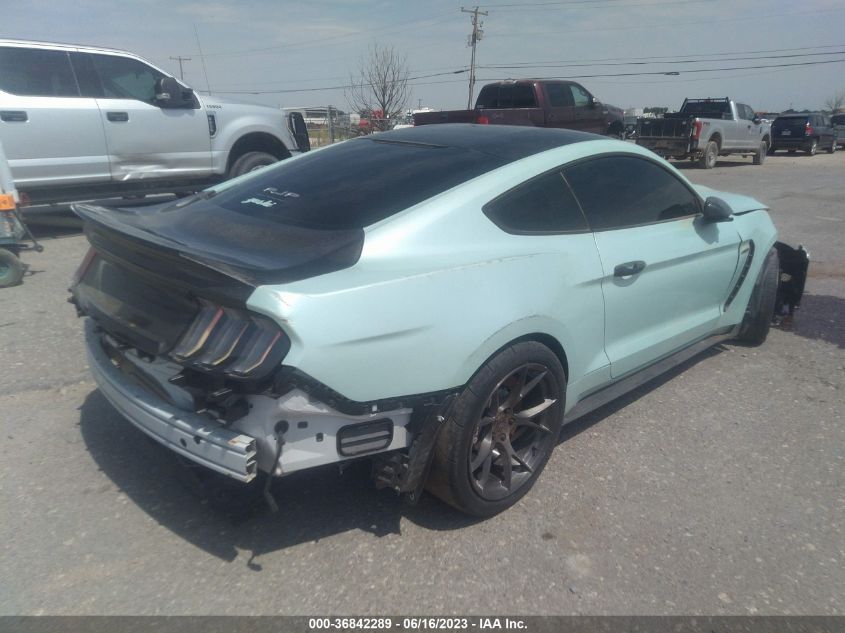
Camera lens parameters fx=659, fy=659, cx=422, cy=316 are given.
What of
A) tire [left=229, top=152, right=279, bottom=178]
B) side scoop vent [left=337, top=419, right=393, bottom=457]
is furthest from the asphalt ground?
tire [left=229, top=152, right=279, bottom=178]

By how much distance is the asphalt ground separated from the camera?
2.36m

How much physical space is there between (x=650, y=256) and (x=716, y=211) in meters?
0.72

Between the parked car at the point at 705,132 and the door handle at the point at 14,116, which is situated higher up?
the door handle at the point at 14,116

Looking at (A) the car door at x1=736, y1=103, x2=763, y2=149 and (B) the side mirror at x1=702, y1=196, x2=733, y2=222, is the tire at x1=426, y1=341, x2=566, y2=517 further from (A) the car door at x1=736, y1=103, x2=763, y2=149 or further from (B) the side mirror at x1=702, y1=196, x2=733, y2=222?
(A) the car door at x1=736, y1=103, x2=763, y2=149

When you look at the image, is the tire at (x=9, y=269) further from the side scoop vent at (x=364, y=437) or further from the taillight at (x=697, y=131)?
the taillight at (x=697, y=131)

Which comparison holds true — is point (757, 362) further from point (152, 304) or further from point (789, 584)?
point (152, 304)

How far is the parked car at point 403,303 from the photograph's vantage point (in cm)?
219

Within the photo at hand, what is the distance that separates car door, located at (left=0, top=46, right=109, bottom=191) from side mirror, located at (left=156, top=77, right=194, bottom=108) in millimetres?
790

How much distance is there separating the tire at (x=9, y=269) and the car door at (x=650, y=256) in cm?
492

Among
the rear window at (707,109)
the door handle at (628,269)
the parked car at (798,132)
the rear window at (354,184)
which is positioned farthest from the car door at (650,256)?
the parked car at (798,132)

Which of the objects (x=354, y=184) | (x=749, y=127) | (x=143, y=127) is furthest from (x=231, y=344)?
(x=749, y=127)

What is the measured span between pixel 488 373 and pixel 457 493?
19.4 inches

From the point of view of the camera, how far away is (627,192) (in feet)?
11.4

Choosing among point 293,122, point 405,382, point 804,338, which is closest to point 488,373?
point 405,382
